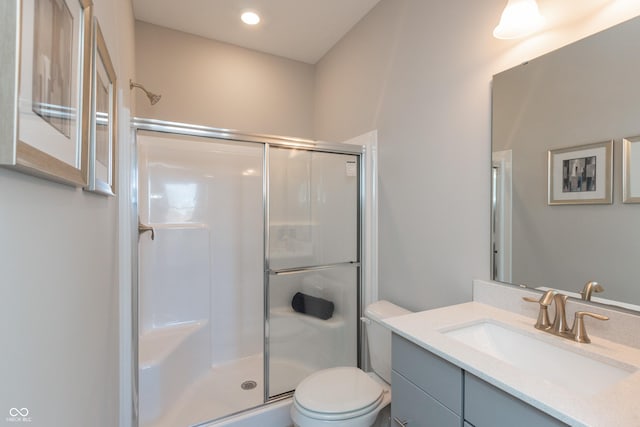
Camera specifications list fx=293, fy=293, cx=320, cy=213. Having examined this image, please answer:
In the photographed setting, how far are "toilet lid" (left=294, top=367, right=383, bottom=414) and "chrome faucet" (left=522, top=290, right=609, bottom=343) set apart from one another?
83 centimetres

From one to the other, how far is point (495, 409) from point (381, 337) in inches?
37.8

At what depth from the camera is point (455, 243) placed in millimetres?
1511

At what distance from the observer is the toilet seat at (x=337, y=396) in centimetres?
134

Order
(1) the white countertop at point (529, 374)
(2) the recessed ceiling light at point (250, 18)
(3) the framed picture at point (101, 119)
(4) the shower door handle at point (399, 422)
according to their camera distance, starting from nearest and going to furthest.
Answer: (1) the white countertop at point (529, 374), (3) the framed picture at point (101, 119), (4) the shower door handle at point (399, 422), (2) the recessed ceiling light at point (250, 18)

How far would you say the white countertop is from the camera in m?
0.63

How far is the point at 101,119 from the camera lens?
2.85ft

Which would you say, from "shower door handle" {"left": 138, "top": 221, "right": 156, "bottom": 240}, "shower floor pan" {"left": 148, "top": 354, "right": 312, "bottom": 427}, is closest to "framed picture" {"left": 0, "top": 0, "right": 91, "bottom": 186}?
"shower door handle" {"left": 138, "top": 221, "right": 156, "bottom": 240}

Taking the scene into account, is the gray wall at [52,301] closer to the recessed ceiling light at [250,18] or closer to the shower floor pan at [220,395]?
the shower floor pan at [220,395]

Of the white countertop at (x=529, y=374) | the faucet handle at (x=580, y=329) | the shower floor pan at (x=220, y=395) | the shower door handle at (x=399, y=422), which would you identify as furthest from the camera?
the shower floor pan at (x=220, y=395)

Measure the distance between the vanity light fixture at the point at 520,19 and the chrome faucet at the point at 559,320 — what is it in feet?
3.32

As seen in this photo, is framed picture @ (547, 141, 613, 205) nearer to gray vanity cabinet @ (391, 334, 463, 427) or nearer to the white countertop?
the white countertop

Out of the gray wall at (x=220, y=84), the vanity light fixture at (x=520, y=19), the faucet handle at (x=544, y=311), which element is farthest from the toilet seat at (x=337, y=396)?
the gray wall at (x=220, y=84)

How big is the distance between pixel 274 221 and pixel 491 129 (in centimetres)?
132

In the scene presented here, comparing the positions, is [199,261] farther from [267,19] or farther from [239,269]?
[267,19]
